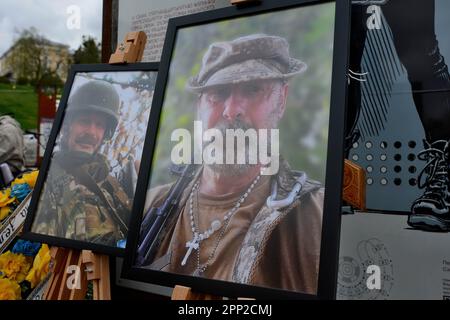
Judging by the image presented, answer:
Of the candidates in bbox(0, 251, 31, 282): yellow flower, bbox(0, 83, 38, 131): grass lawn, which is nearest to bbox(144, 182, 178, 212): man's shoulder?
bbox(0, 251, 31, 282): yellow flower

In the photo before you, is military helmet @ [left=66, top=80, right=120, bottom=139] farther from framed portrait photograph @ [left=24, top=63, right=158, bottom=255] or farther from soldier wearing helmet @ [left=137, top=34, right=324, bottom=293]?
soldier wearing helmet @ [left=137, top=34, right=324, bottom=293]

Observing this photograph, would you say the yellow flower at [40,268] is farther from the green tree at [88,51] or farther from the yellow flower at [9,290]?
the green tree at [88,51]

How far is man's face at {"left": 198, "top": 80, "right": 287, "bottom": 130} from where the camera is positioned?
4.22 ft

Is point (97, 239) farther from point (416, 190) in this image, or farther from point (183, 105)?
point (416, 190)

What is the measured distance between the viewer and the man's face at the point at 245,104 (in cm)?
129

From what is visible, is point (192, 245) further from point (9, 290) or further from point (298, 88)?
point (9, 290)

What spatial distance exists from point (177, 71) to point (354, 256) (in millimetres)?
913

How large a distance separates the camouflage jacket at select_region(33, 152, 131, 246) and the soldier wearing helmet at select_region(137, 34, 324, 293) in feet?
0.94

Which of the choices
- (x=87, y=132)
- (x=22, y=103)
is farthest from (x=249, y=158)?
(x=22, y=103)

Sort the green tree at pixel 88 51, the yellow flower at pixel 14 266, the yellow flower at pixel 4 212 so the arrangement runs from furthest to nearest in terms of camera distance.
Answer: the green tree at pixel 88 51 < the yellow flower at pixel 4 212 < the yellow flower at pixel 14 266

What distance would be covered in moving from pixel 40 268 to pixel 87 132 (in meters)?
0.79

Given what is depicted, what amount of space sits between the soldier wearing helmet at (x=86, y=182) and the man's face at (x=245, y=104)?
53cm

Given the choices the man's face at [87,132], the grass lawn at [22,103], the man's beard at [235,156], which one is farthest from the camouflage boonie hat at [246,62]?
the grass lawn at [22,103]
